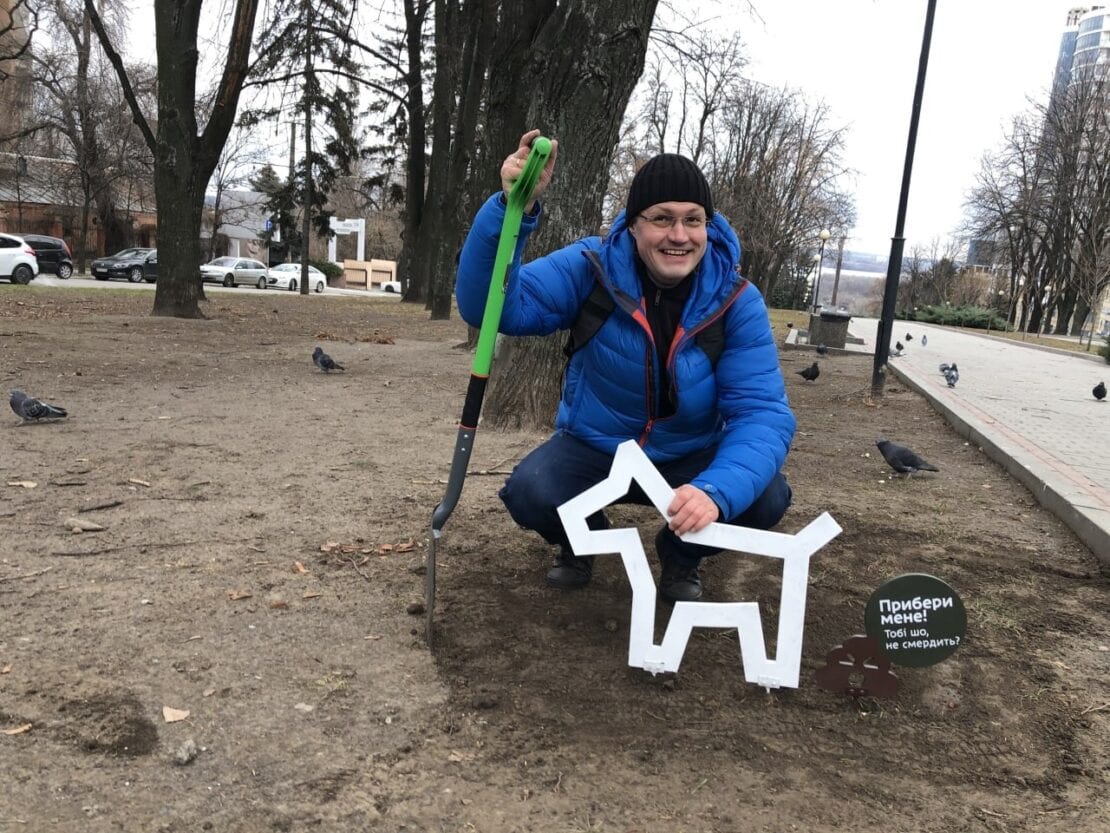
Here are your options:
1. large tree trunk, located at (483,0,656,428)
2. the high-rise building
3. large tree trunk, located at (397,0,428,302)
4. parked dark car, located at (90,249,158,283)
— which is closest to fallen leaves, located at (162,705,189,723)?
large tree trunk, located at (483,0,656,428)

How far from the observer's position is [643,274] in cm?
263

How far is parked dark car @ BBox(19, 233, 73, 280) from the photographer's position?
94.1 ft

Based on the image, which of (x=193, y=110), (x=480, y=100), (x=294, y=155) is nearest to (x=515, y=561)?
(x=193, y=110)

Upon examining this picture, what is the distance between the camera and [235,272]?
36531 mm

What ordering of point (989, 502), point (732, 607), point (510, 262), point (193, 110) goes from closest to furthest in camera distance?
point (732, 607)
point (510, 262)
point (989, 502)
point (193, 110)

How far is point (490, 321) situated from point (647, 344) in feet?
1.67

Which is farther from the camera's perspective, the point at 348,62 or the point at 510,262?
the point at 348,62

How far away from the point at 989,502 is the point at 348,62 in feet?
48.7

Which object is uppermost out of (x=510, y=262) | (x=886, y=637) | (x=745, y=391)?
(x=510, y=262)

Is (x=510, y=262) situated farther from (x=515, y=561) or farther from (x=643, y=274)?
(x=515, y=561)

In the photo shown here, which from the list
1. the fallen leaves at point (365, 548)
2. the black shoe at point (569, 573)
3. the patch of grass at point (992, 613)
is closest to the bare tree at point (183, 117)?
the fallen leaves at point (365, 548)

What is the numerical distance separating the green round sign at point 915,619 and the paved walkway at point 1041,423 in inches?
79.7

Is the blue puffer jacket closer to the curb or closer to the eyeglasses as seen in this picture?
the eyeglasses

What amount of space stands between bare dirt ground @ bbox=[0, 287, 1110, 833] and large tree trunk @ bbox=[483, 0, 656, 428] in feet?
2.55
